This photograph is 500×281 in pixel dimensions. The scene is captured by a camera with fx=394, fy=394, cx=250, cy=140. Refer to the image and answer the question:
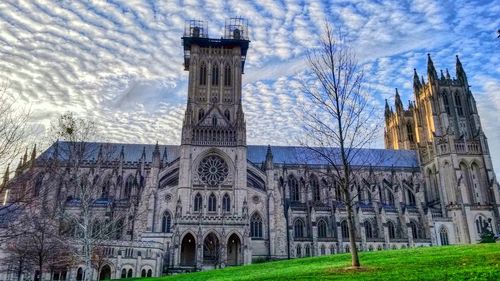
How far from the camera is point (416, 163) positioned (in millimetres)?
68812

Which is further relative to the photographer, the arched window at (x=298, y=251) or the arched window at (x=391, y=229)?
the arched window at (x=391, y=229)

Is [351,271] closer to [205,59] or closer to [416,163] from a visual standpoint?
[205,59]

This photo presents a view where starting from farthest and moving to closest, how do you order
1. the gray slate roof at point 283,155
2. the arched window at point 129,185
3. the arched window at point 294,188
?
the gray slate roof at point 283,155, the arched window at point 294,188, the arched window at point 129,185

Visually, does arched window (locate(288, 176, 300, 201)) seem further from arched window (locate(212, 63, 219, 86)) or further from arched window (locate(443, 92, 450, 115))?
arched window (locate(443, 92, 450, 115))

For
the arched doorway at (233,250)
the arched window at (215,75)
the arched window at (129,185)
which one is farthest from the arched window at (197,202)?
the arched window at (215,75)

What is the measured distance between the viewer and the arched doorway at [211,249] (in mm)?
42291

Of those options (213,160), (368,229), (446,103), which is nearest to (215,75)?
(213,160)

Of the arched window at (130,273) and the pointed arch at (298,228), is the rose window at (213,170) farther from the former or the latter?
the arched window at (130,273)

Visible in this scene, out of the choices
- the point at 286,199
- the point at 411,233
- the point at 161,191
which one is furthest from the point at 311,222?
the point at 161,191

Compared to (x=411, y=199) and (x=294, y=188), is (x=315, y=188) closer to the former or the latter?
(x=294, y=188)

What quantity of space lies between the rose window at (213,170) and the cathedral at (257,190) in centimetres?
13

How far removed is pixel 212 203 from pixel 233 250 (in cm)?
638

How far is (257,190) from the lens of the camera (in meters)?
50.6

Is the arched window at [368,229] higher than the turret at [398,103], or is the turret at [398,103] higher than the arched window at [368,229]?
the turret at [398,103]
